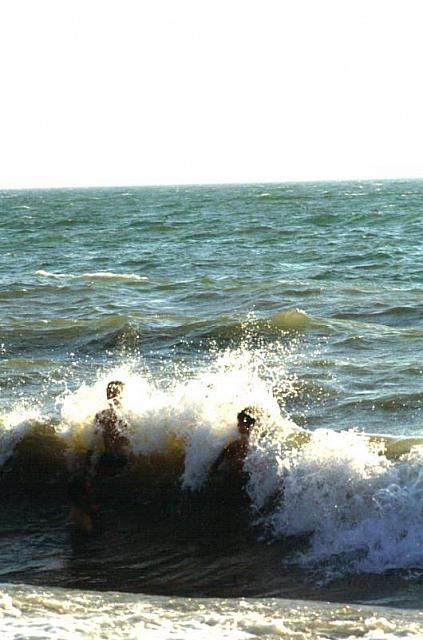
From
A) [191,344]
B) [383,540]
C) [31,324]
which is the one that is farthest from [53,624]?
[31,324]

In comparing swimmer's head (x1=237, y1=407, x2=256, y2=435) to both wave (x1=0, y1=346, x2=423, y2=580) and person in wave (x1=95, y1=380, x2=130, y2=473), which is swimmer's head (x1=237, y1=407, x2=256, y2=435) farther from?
person in wave (x1=95, y1=380, x2=130, y2=473)

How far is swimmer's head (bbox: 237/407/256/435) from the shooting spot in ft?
30.9

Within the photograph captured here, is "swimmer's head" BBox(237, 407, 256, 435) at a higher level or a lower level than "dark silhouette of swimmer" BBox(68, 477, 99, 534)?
higher

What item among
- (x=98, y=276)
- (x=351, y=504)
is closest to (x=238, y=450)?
(x=351, y=504)

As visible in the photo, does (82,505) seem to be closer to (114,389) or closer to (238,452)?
(238,452)

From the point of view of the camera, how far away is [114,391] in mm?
10703

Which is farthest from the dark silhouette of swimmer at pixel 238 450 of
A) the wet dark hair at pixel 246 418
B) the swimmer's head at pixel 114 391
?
the swimmer's head at pixel 114 391

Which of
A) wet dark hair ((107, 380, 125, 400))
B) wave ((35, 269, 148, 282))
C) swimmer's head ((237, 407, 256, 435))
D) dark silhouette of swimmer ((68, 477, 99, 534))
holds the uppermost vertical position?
wave ((35, 269, 148, 282))

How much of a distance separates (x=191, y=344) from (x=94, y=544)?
7.79 meters

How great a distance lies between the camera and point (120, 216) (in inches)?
2331

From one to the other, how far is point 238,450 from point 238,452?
0.07 ft

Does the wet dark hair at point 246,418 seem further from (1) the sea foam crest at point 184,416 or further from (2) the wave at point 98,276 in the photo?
(2) the wave at point 98,276

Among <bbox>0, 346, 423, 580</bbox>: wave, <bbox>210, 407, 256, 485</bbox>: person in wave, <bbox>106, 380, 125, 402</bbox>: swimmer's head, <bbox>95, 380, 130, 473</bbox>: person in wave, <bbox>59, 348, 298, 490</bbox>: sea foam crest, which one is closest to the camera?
<bbox>0, 346, 423, 580</bbox>: wave

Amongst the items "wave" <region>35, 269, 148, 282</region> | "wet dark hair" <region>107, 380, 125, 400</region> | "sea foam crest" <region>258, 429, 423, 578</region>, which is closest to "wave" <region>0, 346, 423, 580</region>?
"sea foam crest" <region>258, 429, 423, 578</region>
